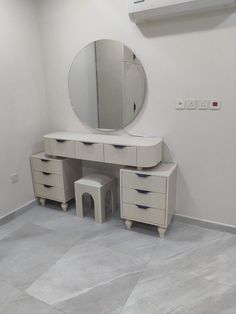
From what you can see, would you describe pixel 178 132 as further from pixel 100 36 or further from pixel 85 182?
pixel 100 36

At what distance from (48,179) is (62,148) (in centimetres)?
45

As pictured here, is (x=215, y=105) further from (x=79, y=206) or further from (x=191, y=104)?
(x=79, y=206)

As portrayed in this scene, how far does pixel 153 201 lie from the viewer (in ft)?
7.19

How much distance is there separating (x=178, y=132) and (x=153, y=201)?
0.69 meters

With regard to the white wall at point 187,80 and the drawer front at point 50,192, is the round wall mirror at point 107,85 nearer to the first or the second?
the white wall at point 187,80

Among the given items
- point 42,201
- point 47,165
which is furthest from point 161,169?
point 42,201

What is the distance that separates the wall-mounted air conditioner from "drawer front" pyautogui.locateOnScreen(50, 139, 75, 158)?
1.30m

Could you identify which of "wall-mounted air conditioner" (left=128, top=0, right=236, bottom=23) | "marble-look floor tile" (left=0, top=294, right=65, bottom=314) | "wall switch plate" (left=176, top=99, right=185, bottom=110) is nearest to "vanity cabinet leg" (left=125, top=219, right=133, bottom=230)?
"marble-look floor tile" (left=0, top=294, right=65, bottom=314)

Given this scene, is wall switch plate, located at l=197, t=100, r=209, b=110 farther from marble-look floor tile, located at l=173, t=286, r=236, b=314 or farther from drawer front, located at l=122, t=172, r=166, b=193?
marble-look floor tile, located at l=173, t=286, r=236, b=314

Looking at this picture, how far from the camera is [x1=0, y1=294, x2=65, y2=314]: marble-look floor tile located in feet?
5.09

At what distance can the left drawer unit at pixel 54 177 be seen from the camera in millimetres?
2670

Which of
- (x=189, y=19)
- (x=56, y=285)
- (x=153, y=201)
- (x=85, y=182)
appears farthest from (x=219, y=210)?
(x=189, y=19)

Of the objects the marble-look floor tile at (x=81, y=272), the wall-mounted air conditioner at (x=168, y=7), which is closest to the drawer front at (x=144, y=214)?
the marble-look floor tile at (x=81, y=272)

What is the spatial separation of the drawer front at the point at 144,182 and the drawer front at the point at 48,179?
0.80 meters
